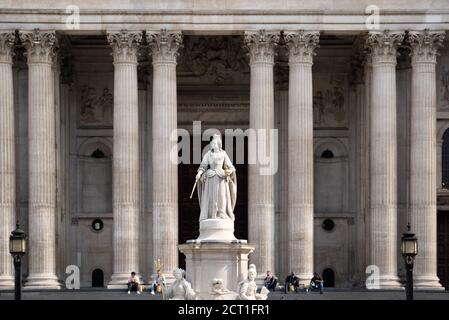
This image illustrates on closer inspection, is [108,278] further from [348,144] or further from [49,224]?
[348,144]

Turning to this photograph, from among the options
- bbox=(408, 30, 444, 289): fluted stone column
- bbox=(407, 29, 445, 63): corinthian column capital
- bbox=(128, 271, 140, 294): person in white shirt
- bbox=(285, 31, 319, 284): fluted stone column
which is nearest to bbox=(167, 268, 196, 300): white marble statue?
bbox=(128, 271, 140, 294): person in white shirt

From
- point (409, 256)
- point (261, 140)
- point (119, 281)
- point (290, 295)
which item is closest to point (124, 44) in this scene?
point (261, 140)

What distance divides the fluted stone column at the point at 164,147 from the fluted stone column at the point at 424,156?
11800 millimetres

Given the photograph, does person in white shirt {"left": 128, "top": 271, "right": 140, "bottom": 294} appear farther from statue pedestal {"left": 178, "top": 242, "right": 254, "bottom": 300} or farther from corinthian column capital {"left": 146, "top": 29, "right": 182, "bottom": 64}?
statue pedestal {"left": 178, "top": 242, "right": 254, "bottom": 300}

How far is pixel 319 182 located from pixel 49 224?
16.1 meters

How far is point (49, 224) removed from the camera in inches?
3066

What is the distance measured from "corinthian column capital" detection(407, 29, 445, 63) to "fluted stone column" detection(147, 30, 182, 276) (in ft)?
37.8

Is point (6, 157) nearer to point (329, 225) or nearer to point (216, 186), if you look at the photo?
point (329, 225)

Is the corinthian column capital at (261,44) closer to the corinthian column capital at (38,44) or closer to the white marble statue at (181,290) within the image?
the corinthian column capital at (38,44)

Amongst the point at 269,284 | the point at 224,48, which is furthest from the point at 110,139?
the point at 269,284

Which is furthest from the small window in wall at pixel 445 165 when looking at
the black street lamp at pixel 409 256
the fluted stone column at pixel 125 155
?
the black street lamp at pixel 409 256

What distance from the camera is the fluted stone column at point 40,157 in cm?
7762

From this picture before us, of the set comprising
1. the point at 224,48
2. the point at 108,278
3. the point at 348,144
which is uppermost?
the point at 224,48
